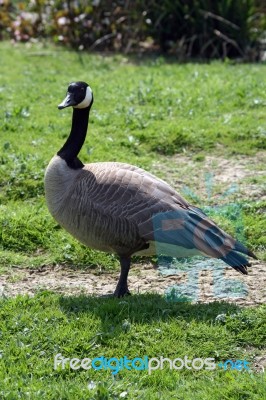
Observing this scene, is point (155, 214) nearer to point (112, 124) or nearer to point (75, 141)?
point (75, 141)

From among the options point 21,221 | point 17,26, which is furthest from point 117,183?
point 17,26

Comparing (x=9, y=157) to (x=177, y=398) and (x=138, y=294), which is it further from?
(x=177, y=398)

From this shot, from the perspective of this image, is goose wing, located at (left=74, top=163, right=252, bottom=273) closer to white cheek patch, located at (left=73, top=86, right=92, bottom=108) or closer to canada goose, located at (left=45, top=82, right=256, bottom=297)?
canada goose, located at (left=45, top=82, right=256, bottom=297)

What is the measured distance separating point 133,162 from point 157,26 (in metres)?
6.28

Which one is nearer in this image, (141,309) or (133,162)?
(141,309)

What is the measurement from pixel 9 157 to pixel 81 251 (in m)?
1.97

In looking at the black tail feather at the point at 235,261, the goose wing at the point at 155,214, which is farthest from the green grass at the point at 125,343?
the goose wing at the point at 155,214

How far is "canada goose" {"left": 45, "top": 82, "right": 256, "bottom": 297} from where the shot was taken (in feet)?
18.0

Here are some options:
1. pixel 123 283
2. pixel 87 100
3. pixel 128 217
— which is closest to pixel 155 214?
pixel 128 217

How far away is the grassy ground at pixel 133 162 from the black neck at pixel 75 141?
818 mm

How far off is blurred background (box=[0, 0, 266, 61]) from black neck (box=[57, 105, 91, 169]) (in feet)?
24.1

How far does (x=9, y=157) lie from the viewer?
26.6 feet

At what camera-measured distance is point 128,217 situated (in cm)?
559

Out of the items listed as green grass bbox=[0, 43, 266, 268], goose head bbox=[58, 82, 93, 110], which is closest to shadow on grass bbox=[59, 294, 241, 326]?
green grass bbox=[0, 43, 266, 268]
